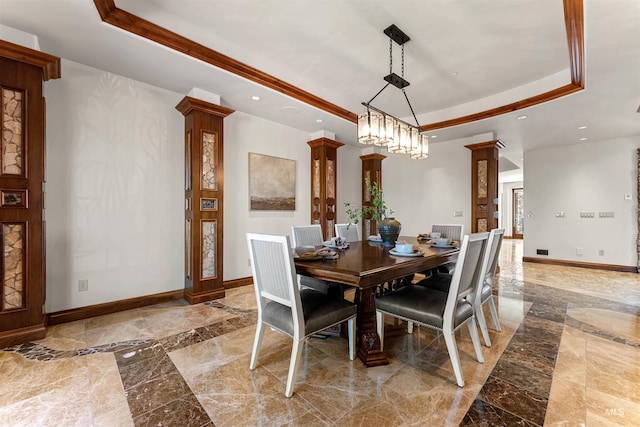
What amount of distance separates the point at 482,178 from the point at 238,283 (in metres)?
4.47

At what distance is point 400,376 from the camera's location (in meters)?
1.83

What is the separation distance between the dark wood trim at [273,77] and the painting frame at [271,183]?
44.5 inches

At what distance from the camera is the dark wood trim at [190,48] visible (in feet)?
7.14

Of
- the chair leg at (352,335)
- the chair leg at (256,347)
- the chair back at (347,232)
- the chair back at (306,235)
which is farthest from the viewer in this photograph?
the chair back at (347,232)

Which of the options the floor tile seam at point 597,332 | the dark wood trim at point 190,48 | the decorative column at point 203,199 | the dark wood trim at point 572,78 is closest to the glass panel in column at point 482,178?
the dark wood trim at point 572,78

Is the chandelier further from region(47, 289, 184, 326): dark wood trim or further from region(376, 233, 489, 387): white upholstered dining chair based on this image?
region(47, 289, 184, 326): dark wood trim

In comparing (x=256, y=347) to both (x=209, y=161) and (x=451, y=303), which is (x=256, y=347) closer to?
(x=451, y=303)

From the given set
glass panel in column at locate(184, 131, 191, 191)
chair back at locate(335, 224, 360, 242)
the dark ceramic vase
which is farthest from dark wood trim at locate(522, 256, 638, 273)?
glass panel in column at locate(184, 131, 191, 191)

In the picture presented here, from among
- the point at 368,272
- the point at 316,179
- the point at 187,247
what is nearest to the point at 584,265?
the point at 316,179

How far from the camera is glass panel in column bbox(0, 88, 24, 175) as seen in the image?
2205 mm

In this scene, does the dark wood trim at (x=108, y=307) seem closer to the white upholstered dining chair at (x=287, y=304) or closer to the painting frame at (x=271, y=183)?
the painting frame at (x=271, y=183)

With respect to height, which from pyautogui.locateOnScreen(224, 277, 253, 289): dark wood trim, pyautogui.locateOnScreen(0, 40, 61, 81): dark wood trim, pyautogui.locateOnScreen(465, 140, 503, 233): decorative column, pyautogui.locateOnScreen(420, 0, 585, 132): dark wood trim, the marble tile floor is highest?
pyautogui.locateOnScreen(420, 0, 585, 132): dark wood trim

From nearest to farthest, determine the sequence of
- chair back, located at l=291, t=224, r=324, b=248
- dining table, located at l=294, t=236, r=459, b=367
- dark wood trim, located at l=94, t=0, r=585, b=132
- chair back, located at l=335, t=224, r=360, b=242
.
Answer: dining table, located at l=294, t=236, r=459, b=367 → dark wood trim, located at l=94, t=0, r=585, b=132 → chair back, located at l=291, t=224, r=324, b=248 → chair back, located at l=335, t=224, r=360, b=242

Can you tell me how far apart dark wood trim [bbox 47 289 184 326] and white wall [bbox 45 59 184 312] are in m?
0.06
